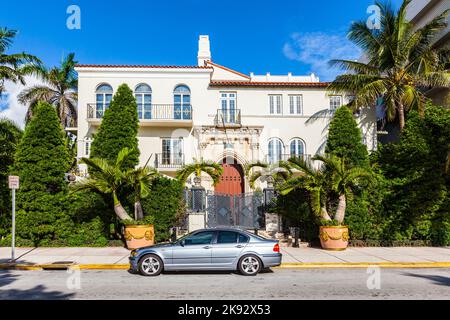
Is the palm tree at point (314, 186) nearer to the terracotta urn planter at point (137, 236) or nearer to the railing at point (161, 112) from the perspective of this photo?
the terracotta urn planter at point (137, 236)

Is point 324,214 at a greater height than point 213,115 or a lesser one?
lesser

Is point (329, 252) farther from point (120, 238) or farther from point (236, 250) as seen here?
point (120, 238)

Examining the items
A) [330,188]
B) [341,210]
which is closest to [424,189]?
[341,210]

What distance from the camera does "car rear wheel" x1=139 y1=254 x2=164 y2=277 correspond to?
960cm

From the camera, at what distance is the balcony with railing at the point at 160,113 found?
81.6 ft

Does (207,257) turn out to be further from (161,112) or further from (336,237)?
(161,112)

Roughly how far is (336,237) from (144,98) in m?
17.2

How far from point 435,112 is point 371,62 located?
882 centimetres

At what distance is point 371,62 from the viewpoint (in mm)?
22938

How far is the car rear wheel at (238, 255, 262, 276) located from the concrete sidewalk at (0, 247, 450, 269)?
1633 mm

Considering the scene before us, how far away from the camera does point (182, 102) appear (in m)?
25.7

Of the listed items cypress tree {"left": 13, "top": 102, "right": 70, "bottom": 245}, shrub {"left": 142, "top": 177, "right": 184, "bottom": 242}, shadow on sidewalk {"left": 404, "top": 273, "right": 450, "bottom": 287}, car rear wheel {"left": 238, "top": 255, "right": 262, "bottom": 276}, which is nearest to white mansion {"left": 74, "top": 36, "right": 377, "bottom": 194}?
shrub {"left": 142, "top": 177, "right": 184, "bottom": 242}
